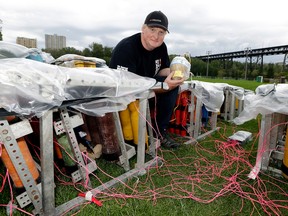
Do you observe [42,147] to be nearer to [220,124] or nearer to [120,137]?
[120,137]

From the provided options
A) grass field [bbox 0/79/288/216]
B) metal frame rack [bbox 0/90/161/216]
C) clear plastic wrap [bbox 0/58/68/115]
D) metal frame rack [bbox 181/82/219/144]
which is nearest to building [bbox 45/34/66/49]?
metal frame rack [bbox 181/82/219/144]

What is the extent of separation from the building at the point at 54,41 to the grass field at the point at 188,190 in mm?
46413

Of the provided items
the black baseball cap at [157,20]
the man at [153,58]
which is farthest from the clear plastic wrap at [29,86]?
the black baseball cap at [157,20]

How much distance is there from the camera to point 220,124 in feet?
12.5

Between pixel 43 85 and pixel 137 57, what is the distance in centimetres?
134

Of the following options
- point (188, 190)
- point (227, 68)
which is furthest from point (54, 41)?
point (188, 190)

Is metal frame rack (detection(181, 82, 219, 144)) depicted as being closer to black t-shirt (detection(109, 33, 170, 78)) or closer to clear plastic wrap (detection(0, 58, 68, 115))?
Answer: black t-shirt (detection(109, 33, 170, 78))

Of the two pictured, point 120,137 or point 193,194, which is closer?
point 193,194

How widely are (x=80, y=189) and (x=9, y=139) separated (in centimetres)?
71

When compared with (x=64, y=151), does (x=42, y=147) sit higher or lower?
higher

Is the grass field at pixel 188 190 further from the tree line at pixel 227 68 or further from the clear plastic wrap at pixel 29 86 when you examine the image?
the tree line at pixel 227 68

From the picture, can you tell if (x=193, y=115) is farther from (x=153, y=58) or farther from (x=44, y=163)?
(x=44, y=163)

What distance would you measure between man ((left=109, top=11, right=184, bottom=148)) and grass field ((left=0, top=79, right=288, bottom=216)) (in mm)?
522

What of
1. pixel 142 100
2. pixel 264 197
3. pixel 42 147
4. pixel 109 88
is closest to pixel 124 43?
pixel 142 100
